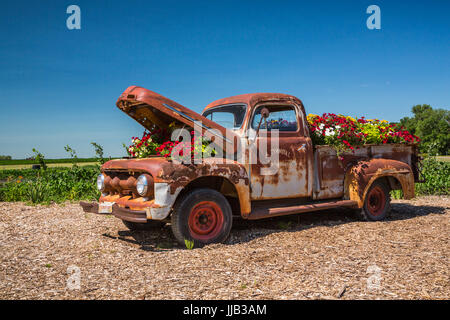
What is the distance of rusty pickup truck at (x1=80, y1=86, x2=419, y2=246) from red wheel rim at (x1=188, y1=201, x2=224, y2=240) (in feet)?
0.04

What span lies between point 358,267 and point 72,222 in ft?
17.2

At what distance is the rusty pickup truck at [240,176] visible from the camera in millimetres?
4695

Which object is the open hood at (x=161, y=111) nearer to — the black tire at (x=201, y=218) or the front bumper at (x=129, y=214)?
the black tire at (x=201, y=218)

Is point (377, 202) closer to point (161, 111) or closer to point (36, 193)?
point (161, 111)

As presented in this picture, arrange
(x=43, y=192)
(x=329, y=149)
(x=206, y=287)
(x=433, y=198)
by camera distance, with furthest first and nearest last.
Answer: (x=433, y=198) → (x=43, y=192) → (x=329, y=149) → (x=206, y=287)

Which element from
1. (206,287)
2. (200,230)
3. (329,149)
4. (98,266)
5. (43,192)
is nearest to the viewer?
(206,287)

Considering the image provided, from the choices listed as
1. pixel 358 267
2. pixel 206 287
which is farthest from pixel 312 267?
pixel 206 287

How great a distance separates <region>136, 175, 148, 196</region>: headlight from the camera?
4.57m

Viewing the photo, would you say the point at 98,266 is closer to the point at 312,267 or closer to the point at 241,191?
the point at 241,191

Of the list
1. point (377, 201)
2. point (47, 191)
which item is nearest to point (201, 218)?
point (377, 201)

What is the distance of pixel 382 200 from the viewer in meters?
6.96

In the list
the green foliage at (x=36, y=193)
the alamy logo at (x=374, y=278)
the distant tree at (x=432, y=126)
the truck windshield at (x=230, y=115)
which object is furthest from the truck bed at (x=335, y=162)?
the distant tree at (x=432, y=126)

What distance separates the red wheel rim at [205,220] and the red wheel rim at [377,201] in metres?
3.33

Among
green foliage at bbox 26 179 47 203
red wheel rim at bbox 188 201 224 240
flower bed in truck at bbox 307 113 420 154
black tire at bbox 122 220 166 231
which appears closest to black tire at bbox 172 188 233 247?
red wheel rim at bbox 188 201 224 240
